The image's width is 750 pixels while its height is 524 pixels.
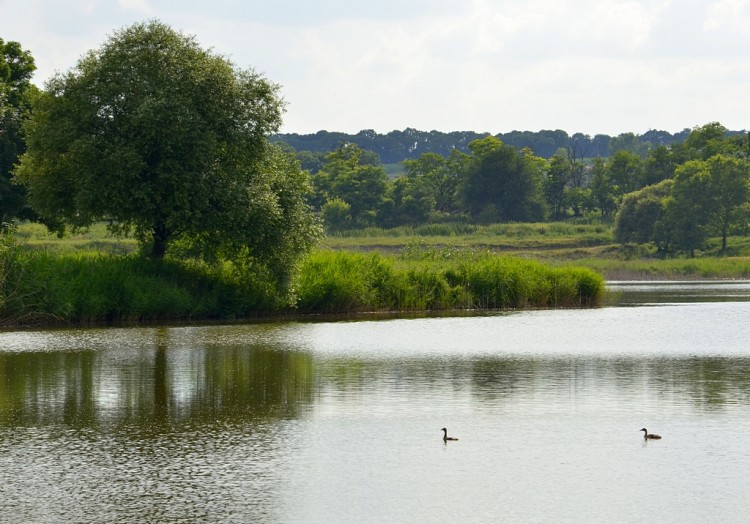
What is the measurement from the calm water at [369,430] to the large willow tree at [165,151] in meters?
9.35

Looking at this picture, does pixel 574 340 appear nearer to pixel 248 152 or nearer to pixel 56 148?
pixel 248 152

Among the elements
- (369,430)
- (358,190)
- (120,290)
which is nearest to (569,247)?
(358,190)

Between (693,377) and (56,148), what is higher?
(56,148)

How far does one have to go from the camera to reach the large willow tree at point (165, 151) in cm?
4156

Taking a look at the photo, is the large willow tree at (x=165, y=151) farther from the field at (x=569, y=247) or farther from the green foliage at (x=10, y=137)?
the field at (x=569, y=247)

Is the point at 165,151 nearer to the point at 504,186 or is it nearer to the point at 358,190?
the point at 358,190

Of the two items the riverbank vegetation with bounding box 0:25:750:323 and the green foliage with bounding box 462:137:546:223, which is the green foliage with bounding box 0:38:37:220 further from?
the green foliage with bounding box 462:137:546:223

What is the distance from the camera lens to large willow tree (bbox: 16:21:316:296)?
1636 inches

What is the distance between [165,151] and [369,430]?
25.7 meters

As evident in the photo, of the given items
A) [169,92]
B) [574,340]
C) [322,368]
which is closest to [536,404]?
[322,368]

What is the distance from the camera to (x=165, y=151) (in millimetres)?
41906

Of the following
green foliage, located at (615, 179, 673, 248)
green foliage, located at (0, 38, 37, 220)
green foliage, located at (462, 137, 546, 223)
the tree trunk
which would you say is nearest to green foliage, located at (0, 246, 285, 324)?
the tree trunk

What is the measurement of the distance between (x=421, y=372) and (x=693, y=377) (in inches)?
248

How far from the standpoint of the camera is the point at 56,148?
42.6 meters
